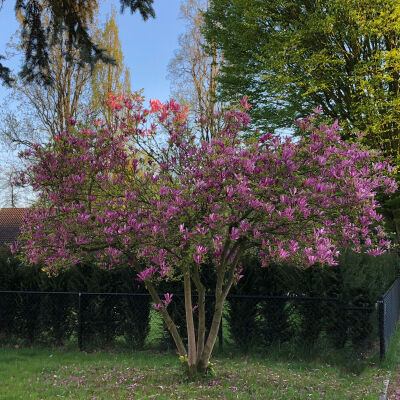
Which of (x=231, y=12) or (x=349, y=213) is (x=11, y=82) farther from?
(x=231, y=12)

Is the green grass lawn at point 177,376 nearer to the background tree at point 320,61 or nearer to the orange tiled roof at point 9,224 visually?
the background tree at point 320,61

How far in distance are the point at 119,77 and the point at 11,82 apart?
61.4 ft

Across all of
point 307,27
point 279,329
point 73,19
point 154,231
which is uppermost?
point 307,27

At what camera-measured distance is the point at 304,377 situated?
23.4 feet

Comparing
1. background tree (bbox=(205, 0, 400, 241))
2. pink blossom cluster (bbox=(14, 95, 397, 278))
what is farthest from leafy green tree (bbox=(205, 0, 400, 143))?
pink blossom cluster (bbox=(14, 95, 397, 278))

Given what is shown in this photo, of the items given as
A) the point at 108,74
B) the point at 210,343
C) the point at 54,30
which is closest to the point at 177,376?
the point at 210,343

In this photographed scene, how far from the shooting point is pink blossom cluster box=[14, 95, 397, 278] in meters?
5.45

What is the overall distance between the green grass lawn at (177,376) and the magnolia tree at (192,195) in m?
0.73

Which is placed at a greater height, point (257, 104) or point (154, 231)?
point (257, 104)

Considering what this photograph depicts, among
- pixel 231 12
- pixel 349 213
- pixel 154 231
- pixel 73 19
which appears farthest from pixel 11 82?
pixel 231 12

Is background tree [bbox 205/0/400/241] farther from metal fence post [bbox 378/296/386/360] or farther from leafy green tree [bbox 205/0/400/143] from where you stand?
metal fence post [bbox 378/296/386/360]

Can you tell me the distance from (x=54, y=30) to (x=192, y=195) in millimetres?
5047

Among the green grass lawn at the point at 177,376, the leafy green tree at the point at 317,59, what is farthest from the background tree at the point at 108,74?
the green grass lawn at the point at 177,376

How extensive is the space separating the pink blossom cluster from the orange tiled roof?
27.3 meters
